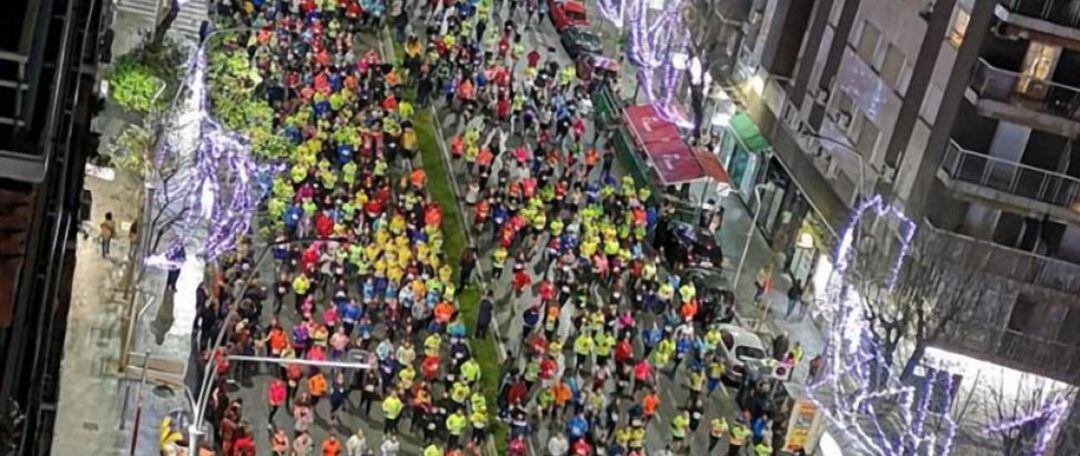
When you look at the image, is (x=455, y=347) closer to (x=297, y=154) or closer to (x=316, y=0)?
(x=297, y=154)

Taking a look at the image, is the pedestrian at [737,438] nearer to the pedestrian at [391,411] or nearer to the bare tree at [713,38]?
the pedestrian at [391,411]

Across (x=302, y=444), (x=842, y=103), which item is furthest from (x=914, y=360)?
(x=302, y=444)

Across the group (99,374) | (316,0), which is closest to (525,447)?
(99,374)

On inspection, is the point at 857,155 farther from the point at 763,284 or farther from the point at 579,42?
the point at 579,42

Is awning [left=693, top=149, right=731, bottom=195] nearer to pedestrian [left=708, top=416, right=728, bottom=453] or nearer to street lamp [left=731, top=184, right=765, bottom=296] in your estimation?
street lamp [left=731, top=184, right=765, bottom=296]

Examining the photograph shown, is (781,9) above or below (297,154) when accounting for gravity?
above
